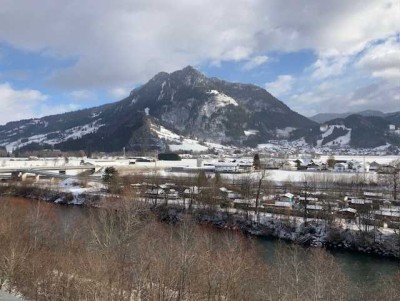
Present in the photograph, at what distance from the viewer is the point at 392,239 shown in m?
26.3

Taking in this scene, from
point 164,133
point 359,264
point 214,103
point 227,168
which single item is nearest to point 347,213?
point 359,264

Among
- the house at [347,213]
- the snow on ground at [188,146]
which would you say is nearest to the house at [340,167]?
the house at [347,213]

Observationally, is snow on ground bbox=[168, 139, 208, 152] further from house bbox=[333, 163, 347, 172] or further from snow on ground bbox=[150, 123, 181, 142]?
house bbox=[333, 163, 347, 172]

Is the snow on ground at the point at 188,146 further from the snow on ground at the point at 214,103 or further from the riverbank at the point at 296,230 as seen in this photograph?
the riverbank at the point at 296,230

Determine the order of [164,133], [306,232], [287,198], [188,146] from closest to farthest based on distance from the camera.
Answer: [306,232] → [287,198] → [188,146] → [164,133]

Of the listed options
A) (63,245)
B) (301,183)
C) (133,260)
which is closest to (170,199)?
(301,183)

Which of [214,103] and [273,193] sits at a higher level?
[214,103]

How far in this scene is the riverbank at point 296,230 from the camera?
26.2 metres

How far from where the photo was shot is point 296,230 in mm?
29906

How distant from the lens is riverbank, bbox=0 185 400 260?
2617 centimetres

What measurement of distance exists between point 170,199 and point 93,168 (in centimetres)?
3354

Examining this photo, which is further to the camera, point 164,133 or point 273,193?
point 164,133

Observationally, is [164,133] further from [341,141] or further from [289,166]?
[289,166]

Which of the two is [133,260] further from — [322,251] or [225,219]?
[225,219]
